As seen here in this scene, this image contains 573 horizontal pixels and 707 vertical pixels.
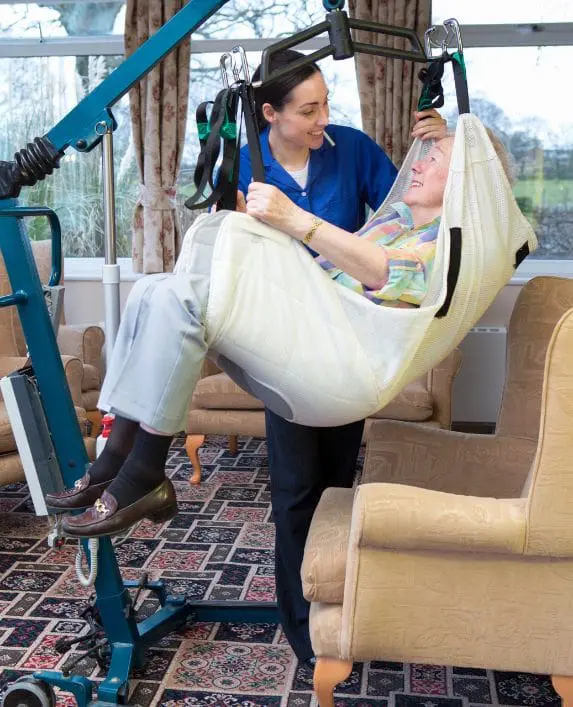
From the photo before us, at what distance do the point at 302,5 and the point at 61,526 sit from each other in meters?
3.86

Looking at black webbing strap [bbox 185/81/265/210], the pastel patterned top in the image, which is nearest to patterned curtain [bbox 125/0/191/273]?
the pastel patterned top

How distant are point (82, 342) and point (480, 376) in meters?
1.97

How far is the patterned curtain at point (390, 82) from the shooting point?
4.78m

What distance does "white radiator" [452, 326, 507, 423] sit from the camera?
15.6 feet

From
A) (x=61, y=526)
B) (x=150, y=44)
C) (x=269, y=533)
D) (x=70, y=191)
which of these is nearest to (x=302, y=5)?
(x=70, y=191)

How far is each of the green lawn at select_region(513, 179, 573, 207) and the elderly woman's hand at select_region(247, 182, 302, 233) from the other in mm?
3515

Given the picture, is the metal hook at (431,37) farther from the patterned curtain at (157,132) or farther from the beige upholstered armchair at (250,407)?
the patterned curtain at (157,132)

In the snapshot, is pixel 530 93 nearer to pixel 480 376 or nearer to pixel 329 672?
pixel 480 376

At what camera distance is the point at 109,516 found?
2.00 m

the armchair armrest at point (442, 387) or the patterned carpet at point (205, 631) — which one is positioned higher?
the armchair armrest at point (442, 387)

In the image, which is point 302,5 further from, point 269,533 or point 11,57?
point 269,533

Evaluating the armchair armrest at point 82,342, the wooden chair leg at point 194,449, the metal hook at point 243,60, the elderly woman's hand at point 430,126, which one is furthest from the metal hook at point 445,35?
the armchair armrest at point 82,342

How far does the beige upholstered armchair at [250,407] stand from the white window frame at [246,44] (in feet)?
4.06

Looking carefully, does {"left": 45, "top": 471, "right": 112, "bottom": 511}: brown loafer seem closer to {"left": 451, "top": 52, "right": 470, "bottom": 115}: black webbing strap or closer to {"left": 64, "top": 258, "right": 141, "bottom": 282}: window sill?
{"left": 451, "top": 52, "right": 470, "bottom": 115}: black webbing strap
